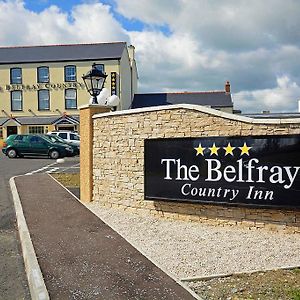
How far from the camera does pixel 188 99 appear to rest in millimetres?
46875

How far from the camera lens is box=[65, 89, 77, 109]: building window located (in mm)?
40781

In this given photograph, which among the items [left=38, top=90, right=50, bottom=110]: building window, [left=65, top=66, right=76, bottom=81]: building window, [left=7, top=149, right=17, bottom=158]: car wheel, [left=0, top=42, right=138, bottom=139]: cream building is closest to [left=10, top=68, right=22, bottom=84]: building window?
[left=0, top=42, right=138, bottom=139]: cream building

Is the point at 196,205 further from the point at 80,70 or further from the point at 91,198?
the point at 80,70

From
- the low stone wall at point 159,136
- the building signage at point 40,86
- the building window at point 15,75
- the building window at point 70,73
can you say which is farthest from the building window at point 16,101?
the low stone wall at point 159,136

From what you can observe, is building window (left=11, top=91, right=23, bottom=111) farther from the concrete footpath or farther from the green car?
the concrete footpath

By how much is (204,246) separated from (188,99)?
41.8m

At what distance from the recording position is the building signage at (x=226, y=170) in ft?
21.5

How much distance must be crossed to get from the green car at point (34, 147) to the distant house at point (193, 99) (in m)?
23.7

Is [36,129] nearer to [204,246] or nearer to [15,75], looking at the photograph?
[15,75]

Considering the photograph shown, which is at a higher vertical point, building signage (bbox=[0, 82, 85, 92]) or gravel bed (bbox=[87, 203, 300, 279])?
building signage (bbox=[0, 82, 85, 92])

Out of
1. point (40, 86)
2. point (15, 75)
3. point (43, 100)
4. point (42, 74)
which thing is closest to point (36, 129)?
point (43, 100)

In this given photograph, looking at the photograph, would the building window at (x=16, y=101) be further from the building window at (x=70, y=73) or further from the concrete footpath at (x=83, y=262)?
the concrete footpath at (x=83, y=262)

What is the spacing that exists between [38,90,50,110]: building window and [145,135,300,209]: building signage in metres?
35.7

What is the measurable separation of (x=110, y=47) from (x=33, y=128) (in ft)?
41.7
